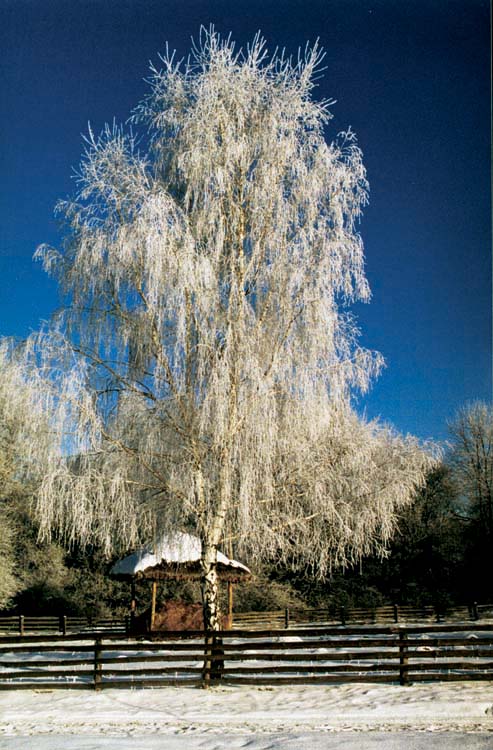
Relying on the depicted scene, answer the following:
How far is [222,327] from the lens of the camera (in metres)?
11.0

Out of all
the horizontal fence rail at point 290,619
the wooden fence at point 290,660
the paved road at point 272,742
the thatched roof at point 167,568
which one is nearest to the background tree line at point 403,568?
the horizontal fence rail at point 290,619

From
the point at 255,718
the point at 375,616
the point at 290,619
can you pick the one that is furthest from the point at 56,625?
the point at 255,718

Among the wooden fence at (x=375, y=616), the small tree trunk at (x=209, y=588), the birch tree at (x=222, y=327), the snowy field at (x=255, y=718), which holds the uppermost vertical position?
the birch tree at (x=222, y=327)

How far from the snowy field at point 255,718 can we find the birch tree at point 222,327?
6.75 ft

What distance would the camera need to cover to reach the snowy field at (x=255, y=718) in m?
6.98

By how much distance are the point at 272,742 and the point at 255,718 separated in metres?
1.48

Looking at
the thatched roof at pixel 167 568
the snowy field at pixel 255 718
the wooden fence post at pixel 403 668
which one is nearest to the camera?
the snowy field at pixel 255 718

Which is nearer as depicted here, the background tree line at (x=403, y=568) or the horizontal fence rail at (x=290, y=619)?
the horizontal fence rail at (x=290, y=619)

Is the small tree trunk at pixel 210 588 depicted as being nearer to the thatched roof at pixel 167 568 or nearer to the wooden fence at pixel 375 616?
the thatched roof at pixel 167 568

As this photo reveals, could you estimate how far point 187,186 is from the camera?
11.8 m

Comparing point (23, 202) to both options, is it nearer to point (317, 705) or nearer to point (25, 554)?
point (317, 705)

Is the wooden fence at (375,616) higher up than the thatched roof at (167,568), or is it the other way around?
the thatched roof at (167,568)

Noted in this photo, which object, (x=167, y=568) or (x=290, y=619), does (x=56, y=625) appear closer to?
(x=167, y=568)

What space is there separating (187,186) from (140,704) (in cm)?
786
